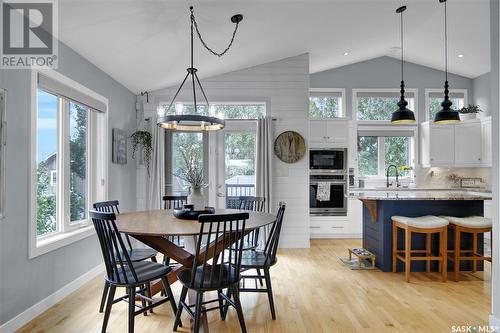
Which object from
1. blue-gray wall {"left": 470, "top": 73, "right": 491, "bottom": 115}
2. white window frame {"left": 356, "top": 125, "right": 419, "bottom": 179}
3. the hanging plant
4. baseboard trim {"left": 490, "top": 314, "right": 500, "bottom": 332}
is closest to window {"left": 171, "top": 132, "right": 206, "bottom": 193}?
the hanging plant

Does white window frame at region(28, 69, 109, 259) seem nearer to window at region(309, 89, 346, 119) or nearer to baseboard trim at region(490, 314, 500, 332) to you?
baseboard trim at region(490, 314, 500, 332)

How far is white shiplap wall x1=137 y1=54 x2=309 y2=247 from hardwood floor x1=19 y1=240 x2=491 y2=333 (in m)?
1.24

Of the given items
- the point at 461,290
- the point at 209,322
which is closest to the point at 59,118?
the point at 209,322

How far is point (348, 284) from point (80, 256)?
9.68 feet

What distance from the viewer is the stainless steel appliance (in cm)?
558

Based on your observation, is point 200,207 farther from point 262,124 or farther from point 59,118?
point 262,124

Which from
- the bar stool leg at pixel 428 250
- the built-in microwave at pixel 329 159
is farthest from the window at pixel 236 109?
the bar stool leg at pixel 428 250

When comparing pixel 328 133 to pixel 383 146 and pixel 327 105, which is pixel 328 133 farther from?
pixel 383 146

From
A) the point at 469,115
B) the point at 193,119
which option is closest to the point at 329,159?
the point at 469,115

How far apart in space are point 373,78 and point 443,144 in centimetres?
184

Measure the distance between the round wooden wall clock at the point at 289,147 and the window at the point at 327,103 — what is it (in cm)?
142

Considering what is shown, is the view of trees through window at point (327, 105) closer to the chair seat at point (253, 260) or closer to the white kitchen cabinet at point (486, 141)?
the white kitchen cabinet at point (486, 141)

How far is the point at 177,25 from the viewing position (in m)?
3.28

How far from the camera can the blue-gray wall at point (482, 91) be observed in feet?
19.9
